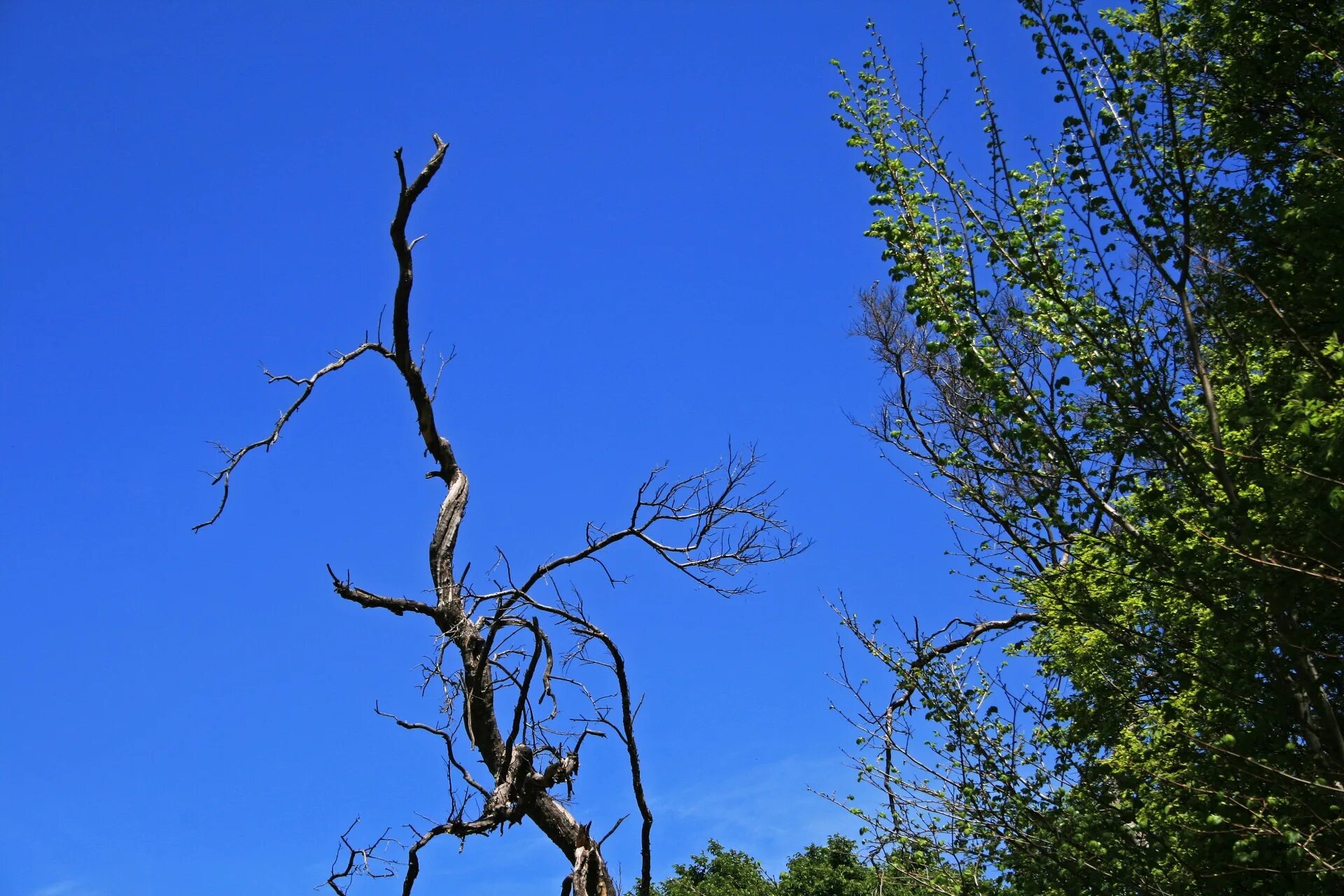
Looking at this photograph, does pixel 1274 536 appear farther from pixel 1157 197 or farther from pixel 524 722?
pixel 524 722

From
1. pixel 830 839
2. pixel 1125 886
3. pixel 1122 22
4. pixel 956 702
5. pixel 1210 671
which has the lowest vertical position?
pixel 1125 886

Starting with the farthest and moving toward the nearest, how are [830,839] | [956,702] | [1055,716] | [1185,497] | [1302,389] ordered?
[830,839] → [1055,716] → [956,702] → [1185,497] → [1302,389]

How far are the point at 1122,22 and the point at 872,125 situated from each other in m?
3.80

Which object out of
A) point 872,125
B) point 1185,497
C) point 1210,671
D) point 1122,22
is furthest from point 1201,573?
point 1122,22

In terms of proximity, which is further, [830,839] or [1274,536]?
[830,839]

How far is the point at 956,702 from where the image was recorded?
7.74 metres

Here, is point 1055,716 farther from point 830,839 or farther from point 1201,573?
point 830,839

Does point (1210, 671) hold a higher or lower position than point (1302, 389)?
lower

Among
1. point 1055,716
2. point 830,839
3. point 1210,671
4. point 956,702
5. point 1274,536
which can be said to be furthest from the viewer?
point 830,839

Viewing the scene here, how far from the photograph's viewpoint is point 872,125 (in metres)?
6.53

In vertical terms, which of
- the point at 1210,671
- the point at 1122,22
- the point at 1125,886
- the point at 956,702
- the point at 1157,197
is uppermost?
the point at 1122,22

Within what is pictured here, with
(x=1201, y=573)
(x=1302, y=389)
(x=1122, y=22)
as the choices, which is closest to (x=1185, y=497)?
(x=1201, y=573)

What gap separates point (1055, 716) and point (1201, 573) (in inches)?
130

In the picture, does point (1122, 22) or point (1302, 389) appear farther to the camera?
point (1122, 22)
